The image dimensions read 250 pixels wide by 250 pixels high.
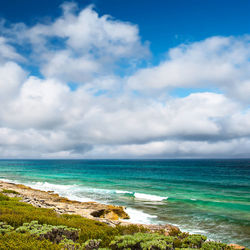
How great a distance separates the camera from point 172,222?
2003 centimetres

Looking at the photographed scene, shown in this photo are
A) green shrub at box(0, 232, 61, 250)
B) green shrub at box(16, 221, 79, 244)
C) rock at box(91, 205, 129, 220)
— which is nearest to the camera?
green shrub at box(0, 232, 61, 250)

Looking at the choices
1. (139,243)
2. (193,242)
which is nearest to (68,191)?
(139,243)

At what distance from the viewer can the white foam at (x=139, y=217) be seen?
20422 mm

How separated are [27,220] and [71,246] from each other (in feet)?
14.7

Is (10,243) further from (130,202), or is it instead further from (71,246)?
(130,202)

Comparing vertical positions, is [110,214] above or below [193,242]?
below

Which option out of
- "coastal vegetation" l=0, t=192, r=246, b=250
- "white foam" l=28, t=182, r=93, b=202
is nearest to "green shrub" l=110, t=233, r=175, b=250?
"coastal vegetation" l=0, t=192, r=246, b=250

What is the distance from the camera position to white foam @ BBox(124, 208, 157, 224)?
67.0ft

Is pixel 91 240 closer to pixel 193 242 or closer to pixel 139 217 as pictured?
pixel 193 242

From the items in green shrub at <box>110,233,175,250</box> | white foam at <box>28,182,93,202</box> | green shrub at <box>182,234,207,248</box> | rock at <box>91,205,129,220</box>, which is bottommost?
white foam at <box>28,182,93,202</box>

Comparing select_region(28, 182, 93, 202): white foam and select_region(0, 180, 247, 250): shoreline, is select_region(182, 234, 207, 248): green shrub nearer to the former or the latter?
select_region(0, 180, 247, 250): shoreline

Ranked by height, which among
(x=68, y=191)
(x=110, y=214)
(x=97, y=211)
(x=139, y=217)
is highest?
(x=97, y=211)

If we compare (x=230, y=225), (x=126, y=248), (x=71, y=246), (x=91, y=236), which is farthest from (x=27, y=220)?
(x=230, y=225)

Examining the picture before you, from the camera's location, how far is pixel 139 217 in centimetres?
2209
